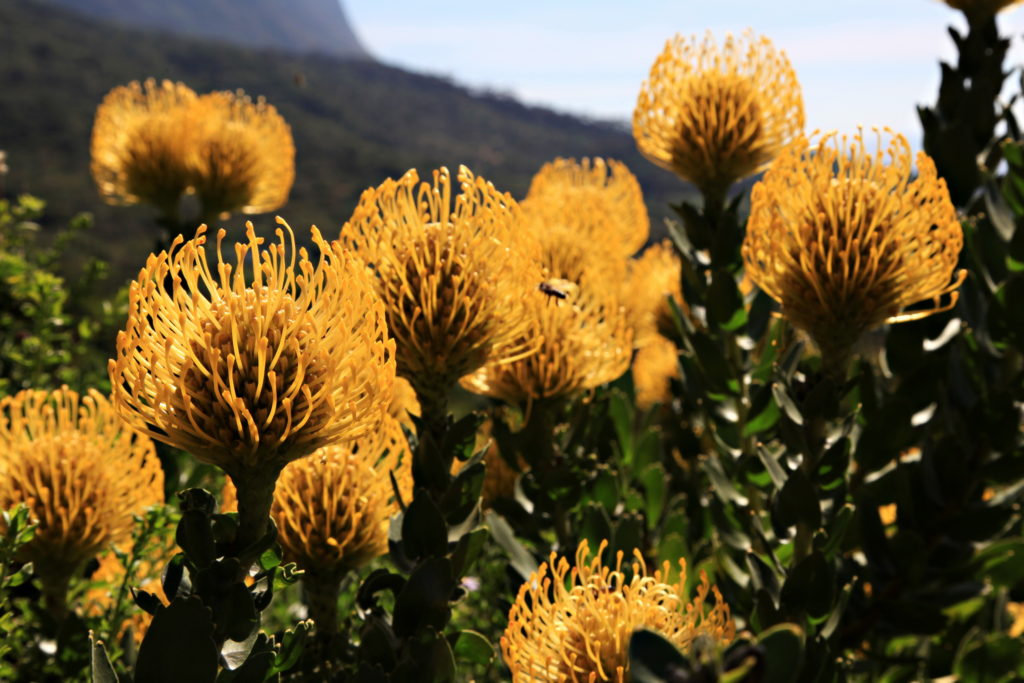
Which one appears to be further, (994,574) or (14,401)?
(994,574)

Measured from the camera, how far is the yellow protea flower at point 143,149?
403 centimetres

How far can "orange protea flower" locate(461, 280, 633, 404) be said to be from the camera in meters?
2.46

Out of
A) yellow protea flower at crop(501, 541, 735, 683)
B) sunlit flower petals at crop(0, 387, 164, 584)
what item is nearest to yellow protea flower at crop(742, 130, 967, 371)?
yellow protea flower at crop(501, 541, 735, 683)

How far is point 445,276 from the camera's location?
6.31ft

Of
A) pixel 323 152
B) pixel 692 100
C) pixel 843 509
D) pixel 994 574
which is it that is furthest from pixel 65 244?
pixel 323 152

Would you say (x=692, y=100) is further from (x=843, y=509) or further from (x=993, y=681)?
(x=993, y=681)

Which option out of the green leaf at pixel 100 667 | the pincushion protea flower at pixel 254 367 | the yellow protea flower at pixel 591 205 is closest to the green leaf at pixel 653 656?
the pincushion protea flower at pixel 254 367

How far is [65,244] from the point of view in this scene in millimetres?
3830

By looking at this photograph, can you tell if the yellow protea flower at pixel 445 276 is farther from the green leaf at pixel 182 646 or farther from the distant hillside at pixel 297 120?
the distant hillside at pixel 297 120

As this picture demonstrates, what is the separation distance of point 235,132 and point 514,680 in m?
3.33

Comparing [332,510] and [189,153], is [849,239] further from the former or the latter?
[189,153]

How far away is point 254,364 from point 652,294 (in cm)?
310

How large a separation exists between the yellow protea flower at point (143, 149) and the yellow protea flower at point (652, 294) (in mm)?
2226

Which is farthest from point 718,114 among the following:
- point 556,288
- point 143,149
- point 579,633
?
point 143,149
